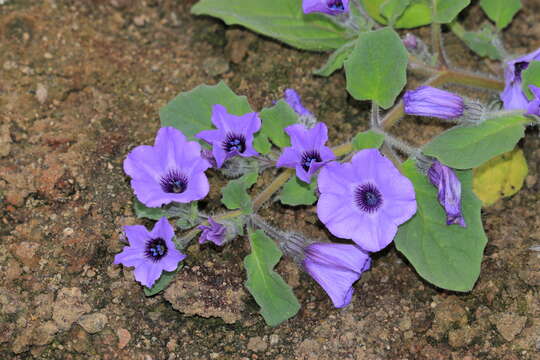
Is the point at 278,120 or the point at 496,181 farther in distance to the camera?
the point at 496,181

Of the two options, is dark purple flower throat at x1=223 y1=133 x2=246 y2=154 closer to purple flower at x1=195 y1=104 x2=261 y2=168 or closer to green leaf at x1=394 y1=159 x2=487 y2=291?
purple flower at x1=195 y1=104 x2=261 y2=168

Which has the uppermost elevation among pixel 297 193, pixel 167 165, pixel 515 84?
pixel 515 84

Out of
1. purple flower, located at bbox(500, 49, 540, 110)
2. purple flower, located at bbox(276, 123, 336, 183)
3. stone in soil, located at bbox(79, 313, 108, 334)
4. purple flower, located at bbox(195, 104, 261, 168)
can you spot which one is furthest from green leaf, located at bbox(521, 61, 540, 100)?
stone in soil, located at bbox(79, 313, 108, 334)

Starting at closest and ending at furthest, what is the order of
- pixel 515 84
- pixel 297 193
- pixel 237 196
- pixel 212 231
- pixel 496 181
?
pixel 212 231
pixel 237 196
pixel 297 193
pixel 515 84
pixel 496 181

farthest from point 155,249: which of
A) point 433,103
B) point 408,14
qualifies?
point 408,14

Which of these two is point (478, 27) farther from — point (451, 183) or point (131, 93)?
point (131, 93)

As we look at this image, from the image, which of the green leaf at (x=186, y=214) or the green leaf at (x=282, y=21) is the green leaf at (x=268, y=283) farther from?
the green leaf at (x=282, y=21)

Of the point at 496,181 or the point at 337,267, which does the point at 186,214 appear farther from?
the point at 496,181
